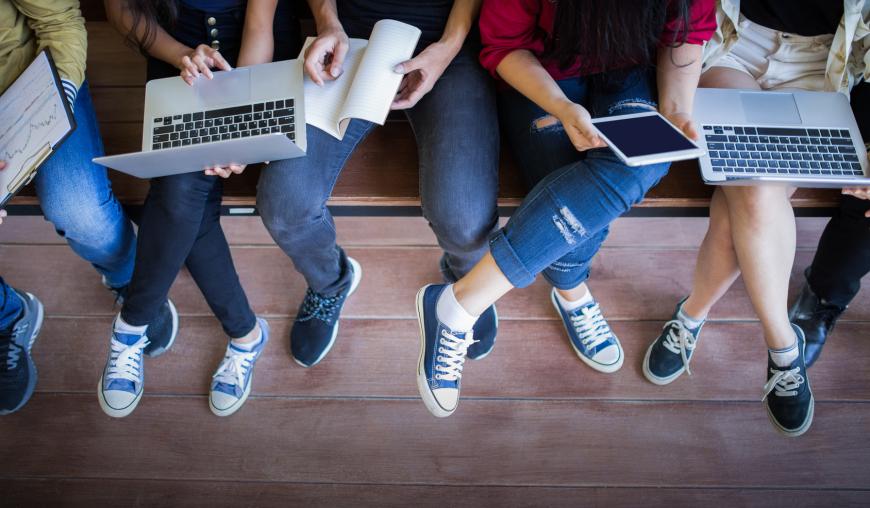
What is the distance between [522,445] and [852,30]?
3.50 feet

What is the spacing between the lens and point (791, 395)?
49.1 inches

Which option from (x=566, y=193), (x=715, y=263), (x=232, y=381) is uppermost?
(x=566, y=193)

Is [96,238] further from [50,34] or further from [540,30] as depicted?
[540,30]

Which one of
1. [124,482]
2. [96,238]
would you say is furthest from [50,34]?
[124,482]

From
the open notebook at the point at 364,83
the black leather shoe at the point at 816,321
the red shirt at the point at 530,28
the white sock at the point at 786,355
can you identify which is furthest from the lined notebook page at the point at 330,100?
the black leather shoe at the point at 816,321

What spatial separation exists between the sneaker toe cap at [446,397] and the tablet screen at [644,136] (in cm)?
60

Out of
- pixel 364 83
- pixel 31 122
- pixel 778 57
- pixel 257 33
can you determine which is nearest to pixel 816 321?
pixel 778 57

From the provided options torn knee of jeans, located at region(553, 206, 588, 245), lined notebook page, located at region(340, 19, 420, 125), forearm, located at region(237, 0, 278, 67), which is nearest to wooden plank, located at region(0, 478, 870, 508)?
torn knee of jeans, located at region(553, 206, 588, 245)

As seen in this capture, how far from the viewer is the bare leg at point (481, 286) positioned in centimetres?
111

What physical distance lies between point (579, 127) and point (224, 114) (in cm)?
67

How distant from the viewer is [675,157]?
3.12 ft

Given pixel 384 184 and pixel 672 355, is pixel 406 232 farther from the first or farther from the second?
pixel 672 355

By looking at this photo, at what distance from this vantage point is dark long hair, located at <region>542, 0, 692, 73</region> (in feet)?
3.30

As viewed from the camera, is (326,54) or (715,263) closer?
(326,54)
